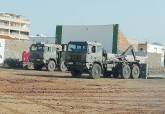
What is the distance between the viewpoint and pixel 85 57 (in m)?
29.1

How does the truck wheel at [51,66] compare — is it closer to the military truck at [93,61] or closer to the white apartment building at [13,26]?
the military truck at [93,61]

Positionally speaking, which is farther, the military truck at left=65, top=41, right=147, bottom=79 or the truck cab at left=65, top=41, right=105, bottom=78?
the military truck at left=65, top=41, right=147, bottom=79

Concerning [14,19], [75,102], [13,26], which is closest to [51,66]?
[75,102]

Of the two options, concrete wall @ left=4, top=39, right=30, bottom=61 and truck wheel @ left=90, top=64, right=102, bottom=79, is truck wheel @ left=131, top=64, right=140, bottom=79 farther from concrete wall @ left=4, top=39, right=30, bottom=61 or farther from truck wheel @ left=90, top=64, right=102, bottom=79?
concrete wall @ left=4, top=39, right=30, bottom=61

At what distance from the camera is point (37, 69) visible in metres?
40.2

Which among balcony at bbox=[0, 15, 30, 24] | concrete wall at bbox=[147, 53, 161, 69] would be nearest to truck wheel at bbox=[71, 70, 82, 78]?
concrete wall at bbox=[147, 53, 161, 69]

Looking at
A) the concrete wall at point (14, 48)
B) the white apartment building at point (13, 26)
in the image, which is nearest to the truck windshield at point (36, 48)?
the concrete wall at point (14, 48)

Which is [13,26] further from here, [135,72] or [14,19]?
[135,72]

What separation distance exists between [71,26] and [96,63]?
32817 mm

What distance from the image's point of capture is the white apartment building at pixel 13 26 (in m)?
127

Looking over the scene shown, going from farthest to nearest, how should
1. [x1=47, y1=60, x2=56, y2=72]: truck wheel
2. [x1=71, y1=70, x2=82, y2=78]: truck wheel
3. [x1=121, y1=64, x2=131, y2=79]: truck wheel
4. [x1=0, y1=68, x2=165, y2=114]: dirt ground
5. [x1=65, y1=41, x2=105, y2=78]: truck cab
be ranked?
1. [x1=47, y1=60, x2=56, y2=72]: truck wheel
2. [x1=121, y1=64, x2=131, y2=79]: truck wheel
3. [x1=71, y1=70, x2=82, y2=78]: truck wheel
4. [x1=65, y1=41, x2=105, y2=78]: truck cab
5. [x1=0, y1=68, x2=165, y2=114]: dirt ground

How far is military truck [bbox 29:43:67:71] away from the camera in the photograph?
38.7m

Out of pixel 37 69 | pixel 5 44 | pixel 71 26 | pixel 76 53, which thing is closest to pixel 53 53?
pixel 37 69

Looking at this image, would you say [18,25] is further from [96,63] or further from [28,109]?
[28,109]
